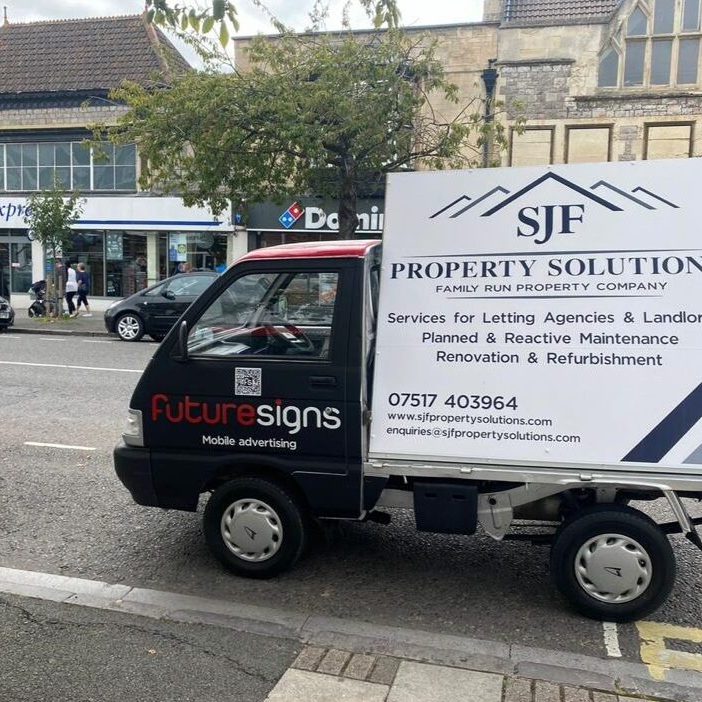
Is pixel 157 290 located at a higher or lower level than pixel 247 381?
higher

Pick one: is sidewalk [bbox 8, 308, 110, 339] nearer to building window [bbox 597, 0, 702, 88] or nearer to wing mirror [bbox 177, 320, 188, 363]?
wing mirror [bbox 177, 320, 188, 363]

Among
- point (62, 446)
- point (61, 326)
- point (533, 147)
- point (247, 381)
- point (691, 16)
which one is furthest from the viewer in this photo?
point (533, 147)

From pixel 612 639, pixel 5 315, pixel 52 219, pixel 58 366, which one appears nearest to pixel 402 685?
pixel 612 639

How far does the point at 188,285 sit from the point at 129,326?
A: 1.68m

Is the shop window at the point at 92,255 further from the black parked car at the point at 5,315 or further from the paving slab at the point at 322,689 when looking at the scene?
the paving slab at the point at 322,689

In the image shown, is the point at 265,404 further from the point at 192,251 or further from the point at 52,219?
the point at 192,251

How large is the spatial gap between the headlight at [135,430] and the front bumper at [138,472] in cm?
4

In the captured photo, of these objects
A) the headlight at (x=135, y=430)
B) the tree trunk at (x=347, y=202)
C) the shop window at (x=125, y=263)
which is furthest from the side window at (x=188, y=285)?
the headlight at (x=135, y=430)

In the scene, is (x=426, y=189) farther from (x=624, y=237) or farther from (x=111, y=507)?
(x=111, y=507)

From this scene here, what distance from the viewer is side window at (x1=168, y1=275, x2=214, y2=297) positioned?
1609cm

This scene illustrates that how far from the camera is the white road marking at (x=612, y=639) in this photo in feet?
11.3

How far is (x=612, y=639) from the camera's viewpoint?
3.57 meters

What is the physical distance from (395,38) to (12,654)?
43.2 feet

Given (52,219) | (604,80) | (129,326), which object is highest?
(604,80)
